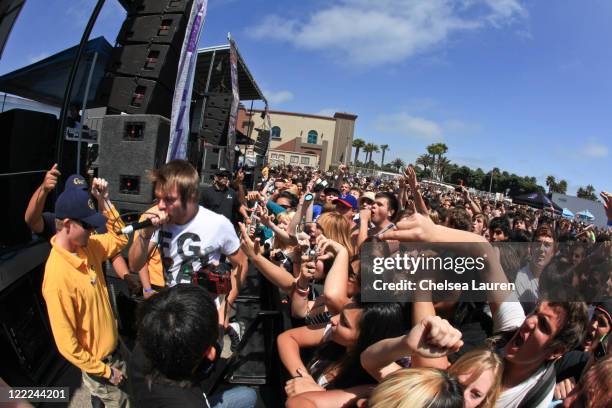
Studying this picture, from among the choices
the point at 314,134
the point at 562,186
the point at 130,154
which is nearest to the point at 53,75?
the point at 130,154

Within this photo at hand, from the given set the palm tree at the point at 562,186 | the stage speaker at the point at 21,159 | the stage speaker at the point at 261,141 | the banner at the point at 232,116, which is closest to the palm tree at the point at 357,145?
the palm tree at the point at 562,186

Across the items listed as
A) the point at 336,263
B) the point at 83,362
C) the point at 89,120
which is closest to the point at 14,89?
the point at 89,120

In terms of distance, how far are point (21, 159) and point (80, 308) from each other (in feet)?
9.07

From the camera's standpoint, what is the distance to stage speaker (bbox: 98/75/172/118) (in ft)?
19.5

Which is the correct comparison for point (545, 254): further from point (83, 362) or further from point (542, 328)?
point (83, 362)

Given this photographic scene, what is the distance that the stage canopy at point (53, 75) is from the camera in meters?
6.66

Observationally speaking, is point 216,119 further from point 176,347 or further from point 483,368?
point 483,368

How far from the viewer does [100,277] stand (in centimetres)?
249

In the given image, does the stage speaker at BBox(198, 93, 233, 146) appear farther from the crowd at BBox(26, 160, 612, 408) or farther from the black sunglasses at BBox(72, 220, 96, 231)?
the black sunglasses at BBox(72, 220, 96, 231)

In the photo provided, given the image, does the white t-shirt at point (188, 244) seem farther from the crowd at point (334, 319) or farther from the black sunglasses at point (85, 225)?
the black sunglasses at point (85, 225)

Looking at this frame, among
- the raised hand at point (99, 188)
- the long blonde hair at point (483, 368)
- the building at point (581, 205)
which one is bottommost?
the long blonde hair at point (483, 368)

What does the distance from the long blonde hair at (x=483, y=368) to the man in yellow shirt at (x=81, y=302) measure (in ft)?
6.64

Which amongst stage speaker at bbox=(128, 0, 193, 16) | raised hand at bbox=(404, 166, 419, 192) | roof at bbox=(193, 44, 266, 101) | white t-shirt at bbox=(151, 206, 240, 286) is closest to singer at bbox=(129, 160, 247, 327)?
white t-shirt at bbox=(151, 206, 240, 286)

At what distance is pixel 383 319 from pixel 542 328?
2.27 feet
